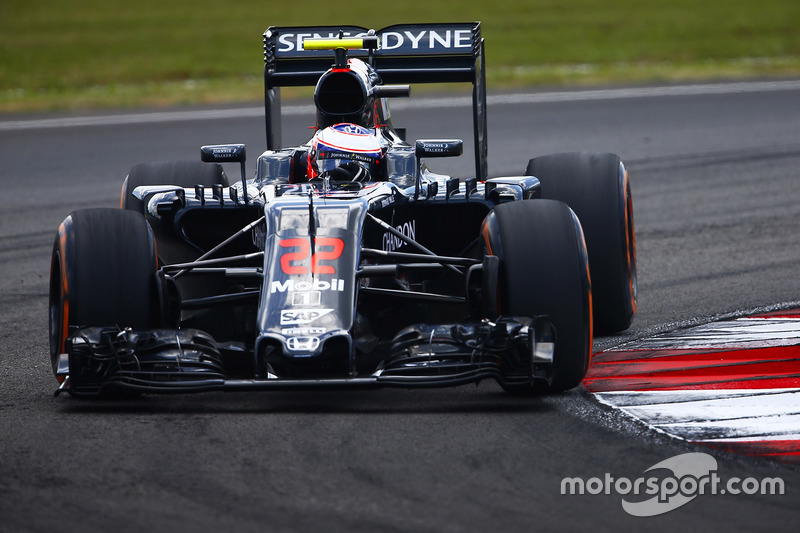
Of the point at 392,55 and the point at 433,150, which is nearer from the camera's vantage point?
the point at 433,150

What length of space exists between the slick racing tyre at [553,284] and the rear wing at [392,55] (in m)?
2.35

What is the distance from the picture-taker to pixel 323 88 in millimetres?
7434

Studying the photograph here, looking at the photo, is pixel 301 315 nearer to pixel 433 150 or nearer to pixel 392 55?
pixel 433 150

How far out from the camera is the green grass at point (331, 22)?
24234 mm

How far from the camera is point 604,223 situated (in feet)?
24.6

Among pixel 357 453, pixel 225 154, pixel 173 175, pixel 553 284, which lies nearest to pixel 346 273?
pixel 553 284

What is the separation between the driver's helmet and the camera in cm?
715

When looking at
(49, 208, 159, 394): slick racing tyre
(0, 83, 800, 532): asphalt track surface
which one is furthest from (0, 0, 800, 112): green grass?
(49, 208, 159, 394): slick racing tyre

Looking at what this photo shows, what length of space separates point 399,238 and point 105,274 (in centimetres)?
153

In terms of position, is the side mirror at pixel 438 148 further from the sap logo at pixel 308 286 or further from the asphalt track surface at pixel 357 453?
Result: the asphalt track surface at pixel 357 453

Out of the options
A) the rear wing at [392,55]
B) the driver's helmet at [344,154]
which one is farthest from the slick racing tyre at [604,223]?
the driver's helmet at [344,154]

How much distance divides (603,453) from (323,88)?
3.19 m

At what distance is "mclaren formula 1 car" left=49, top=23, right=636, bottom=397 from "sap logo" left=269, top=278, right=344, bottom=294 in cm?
2

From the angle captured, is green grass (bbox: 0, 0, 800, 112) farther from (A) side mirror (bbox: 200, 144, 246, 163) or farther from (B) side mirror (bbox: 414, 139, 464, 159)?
(B) side mirror (bbox: 414, 139, 464, 159)
